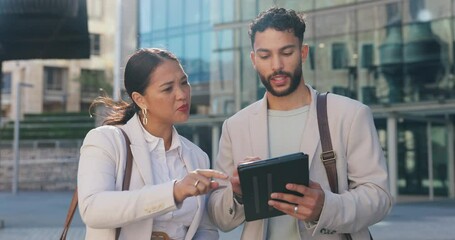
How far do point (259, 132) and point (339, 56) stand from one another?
18428 millimetres

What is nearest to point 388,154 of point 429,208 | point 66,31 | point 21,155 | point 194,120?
point 429,208

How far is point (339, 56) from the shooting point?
20.5m

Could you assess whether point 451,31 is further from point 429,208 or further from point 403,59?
point 429,208

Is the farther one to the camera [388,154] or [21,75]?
[21,75]

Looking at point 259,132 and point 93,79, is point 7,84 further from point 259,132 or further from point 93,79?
point 259,132

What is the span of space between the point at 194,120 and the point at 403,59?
8.45 meters

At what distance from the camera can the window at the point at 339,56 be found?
20.4 meters

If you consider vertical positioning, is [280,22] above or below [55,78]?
below

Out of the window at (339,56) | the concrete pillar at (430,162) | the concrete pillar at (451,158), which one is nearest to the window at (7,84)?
the window at (339,56)

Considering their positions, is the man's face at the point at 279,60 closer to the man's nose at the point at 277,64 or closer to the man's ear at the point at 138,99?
the man's nose at the point at 277,64

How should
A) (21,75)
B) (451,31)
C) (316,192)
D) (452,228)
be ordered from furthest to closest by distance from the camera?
1. (21,75)
2. (451,31)
3. (452,228)
4. (316,192)

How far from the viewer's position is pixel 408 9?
1925 centimetres

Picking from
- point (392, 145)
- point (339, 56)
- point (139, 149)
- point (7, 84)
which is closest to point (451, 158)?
point (392, 145)

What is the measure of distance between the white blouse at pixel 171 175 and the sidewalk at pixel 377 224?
665 cm
